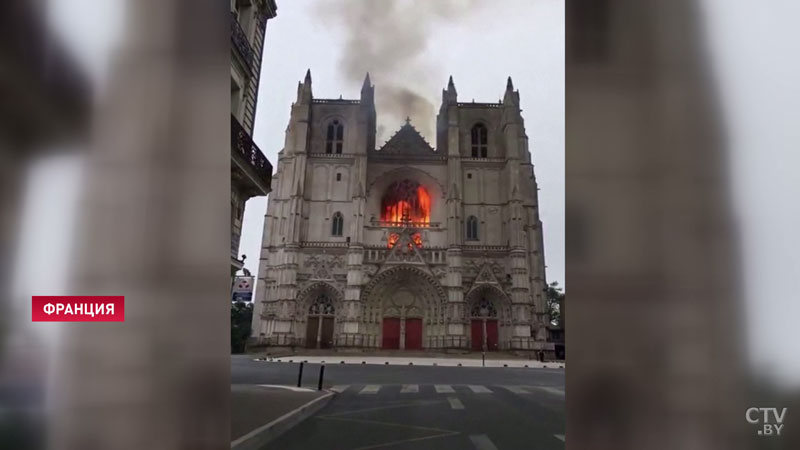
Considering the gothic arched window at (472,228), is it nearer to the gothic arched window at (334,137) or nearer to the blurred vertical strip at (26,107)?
the gothic arched window at (334,137)

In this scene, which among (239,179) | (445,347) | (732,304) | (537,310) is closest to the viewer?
(732,304)

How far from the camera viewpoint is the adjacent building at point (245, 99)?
743 centimetres

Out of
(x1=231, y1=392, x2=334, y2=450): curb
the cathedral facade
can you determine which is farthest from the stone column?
(x1=231, y1=392, x2=334, y2=450): curb

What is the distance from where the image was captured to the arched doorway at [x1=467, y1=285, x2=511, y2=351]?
3434 cm

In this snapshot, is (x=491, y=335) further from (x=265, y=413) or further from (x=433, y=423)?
(x=265, y=413)

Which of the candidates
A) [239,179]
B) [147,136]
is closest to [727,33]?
[147,136]

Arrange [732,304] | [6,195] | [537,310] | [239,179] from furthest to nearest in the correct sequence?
[537,310]
[239,179]
[6,195]
[732,304]

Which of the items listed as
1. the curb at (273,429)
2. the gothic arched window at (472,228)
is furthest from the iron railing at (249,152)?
the gothic arched window at (472,228)

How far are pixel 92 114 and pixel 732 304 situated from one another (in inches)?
108

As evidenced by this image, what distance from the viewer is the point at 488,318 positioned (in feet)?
115

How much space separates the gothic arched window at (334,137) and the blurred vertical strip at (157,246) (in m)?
Answer: 38.7

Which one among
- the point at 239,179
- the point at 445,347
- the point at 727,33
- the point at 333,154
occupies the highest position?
the point at 333,154

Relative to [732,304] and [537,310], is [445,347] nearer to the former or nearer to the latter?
[537,310]

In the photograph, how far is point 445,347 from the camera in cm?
3309
